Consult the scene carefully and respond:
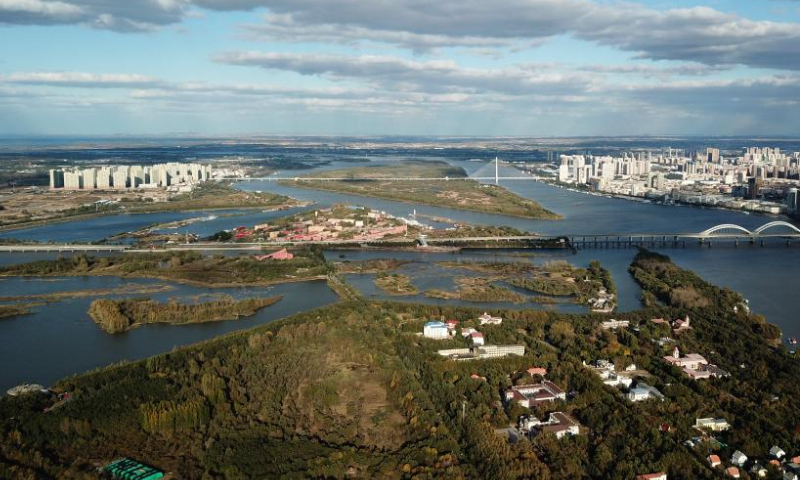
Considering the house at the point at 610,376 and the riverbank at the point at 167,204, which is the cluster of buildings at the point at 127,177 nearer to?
the riverbank at the point at 167,204

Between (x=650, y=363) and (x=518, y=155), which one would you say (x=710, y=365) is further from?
(x=518, y=155)

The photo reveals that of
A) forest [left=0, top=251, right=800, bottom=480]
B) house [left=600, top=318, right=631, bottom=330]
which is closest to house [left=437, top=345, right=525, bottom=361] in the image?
forest [left=0, top=251, right=800, bottom=480]

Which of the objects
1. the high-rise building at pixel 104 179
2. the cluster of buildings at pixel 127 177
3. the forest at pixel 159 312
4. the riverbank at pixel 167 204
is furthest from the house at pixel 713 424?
the high-rise building at pixel 104 179

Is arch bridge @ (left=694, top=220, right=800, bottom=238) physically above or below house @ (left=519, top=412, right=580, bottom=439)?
above

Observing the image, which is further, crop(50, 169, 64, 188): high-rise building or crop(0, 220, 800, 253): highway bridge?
crop(50, 169, 64, 188): high-rise building

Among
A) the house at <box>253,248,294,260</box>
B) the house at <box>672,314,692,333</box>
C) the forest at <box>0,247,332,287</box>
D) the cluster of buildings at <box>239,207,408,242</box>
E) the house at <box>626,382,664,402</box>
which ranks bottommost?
the house at <box>626,382,664,402</box>

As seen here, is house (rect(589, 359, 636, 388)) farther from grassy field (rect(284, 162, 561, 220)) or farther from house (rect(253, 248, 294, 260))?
grassy field (rect(284, 162, 561, 220))

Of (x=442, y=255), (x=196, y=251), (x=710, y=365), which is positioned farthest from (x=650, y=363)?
(x=196, y=251)
